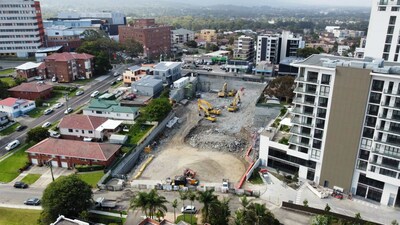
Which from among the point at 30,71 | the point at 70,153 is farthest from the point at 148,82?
the point at 30,71

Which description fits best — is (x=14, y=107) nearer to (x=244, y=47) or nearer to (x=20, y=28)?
(x=20, y=28)

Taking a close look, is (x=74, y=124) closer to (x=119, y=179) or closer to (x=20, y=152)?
(x=20, y=152)

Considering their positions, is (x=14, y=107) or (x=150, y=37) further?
(x=150, y=37)

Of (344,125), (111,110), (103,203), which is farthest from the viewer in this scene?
(111,110)

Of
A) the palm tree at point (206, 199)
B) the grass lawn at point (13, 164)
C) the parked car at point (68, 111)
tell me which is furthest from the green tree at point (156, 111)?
the palm tree at point (206, 199)

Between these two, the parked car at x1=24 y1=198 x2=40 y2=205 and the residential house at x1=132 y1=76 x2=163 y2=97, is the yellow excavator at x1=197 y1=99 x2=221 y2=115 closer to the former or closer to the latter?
the residential house at x1=132 y1=76 x2=163 y2=97

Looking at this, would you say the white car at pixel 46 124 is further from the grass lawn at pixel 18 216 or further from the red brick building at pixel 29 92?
the grass lawn at pixel 18 216

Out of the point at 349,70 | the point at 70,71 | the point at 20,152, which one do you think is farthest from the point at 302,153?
the point at 70,71
